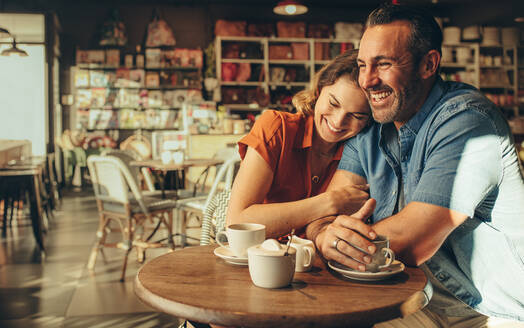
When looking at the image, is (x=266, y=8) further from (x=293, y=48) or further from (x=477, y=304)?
(x=477, y=304)

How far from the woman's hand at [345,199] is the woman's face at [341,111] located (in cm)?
23

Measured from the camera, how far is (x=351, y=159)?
1.81 meters

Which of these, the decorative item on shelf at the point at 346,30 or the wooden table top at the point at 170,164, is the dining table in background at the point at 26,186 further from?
the decorative item on shelf at the point at 346,30

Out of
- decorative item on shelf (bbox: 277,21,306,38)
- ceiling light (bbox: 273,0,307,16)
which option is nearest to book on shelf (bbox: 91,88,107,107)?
Answer: decorative item on shelf (bbox: 277,21,306,38)

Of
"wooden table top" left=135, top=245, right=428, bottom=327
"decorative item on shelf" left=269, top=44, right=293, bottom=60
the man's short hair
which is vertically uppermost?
"decorative item on shelf" left=269, top=44, right=293, bottom=60

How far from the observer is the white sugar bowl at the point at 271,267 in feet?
3.39

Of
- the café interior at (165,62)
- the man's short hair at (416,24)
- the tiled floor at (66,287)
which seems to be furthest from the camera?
the café interior at (165,62)

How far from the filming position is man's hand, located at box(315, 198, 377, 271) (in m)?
1.15

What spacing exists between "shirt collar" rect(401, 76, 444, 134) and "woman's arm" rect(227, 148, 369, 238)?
283 millimetres

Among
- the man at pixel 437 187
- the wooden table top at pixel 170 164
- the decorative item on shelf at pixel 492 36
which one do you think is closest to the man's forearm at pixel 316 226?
the man at pixel 437 187

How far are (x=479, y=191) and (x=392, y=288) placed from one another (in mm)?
384

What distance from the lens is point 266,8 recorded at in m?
10.2

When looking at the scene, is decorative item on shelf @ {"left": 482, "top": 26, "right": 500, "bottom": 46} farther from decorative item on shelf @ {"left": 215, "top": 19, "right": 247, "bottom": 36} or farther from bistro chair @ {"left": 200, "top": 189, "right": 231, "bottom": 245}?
bistro chair @ {"left": 200, "top": 189, "right": 231, "bottom": 245}

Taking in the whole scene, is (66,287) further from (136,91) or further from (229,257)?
(136,91)
